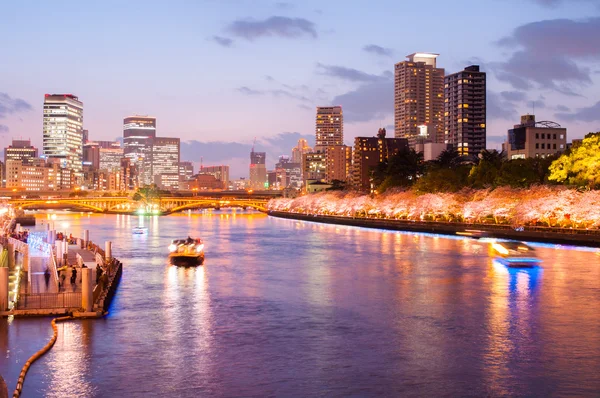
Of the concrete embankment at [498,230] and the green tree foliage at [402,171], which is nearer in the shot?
the concrete embankment at [498,230]

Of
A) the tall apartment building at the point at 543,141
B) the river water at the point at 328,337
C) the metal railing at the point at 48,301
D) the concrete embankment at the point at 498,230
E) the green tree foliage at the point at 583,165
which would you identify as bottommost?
the river water at the point at 328,337

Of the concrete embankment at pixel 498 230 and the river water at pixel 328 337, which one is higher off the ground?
the concrete embankment at pixel 498 230

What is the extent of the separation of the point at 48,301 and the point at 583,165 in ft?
219

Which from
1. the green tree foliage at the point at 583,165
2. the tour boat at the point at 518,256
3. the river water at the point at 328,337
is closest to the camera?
the river water at the point at 328,337

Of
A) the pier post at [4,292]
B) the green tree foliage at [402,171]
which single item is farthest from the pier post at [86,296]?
the green tree foliage at [402,171]

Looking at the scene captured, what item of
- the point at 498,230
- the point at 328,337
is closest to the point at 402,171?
the point at 498,230

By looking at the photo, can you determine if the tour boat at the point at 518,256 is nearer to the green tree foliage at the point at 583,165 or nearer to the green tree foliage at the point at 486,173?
the green tree foliage at the point at 583,165

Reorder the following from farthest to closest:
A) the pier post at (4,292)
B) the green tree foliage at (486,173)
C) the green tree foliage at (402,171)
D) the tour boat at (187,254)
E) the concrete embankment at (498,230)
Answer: the green tree foliage at (402,171) → the green tree foliage at (486,173) → the concrete embankment at (498,230) → the tour boat at (187,254) → the pier post at (4,292)

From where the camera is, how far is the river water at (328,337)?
22.2 m

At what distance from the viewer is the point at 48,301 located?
3188 centimetres

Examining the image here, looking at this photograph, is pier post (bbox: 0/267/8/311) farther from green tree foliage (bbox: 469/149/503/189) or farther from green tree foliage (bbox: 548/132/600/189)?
green tree foliage (bbox: 469/149/503/189)

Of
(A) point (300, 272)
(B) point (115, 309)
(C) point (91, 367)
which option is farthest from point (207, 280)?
(C) point (91, 367)

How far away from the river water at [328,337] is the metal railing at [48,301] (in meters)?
1.55

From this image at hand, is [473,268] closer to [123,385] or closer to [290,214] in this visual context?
[123,385]
